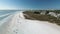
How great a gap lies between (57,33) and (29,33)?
270cm

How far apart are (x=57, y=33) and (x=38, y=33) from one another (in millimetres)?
1826

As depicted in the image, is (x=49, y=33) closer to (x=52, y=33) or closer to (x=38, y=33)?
(x=52, y=33)

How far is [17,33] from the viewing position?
40.1ft

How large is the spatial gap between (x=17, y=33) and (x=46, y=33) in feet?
9.30

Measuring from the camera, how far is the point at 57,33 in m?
12.0

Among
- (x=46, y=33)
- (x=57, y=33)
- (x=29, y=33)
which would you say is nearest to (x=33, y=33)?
(x=29, y=33)

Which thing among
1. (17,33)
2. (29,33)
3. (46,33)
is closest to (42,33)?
(46,33)

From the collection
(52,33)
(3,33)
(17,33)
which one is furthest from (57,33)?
(3,33)

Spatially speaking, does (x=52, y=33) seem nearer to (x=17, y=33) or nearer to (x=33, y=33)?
(x=33, y=33)

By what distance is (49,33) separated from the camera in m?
11.9

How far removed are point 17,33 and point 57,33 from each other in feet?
12.8

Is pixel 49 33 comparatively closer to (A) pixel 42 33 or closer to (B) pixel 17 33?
(A) pixel 42 33

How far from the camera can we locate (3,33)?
1252 centimetres

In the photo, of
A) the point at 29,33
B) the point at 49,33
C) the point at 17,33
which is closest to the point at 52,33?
the point at 49,33
